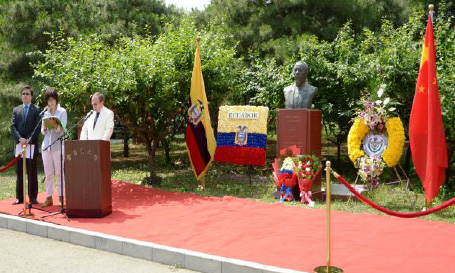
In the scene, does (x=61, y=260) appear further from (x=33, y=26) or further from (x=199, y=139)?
(x=33, y=26)

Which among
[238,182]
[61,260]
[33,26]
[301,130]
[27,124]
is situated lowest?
[61,260]

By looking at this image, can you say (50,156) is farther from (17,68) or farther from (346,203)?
(17,68)

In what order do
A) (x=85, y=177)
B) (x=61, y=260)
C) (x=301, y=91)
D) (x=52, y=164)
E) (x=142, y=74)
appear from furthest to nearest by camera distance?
(x=142, y=74), (x=301, y=91), (x=52, y=164), (x=85, y=177), (x=61, y=260)

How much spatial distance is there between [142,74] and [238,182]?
3218mm

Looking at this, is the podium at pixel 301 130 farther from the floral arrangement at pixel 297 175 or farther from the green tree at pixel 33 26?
the green tree at pixel 33 26

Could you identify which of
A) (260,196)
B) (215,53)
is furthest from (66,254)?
(215,53)

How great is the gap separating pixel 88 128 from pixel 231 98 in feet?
18.9

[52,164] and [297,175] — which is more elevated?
[52,164]

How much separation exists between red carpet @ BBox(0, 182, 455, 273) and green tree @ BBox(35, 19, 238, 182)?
96.0 inches

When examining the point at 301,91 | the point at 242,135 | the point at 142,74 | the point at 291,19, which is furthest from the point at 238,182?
the point at 291,19

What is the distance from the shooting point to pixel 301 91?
8977 millimetres

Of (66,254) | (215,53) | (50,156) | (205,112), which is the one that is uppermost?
(215,53)

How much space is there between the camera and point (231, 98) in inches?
504

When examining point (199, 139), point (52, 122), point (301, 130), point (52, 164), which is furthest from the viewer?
point (199, 139)
